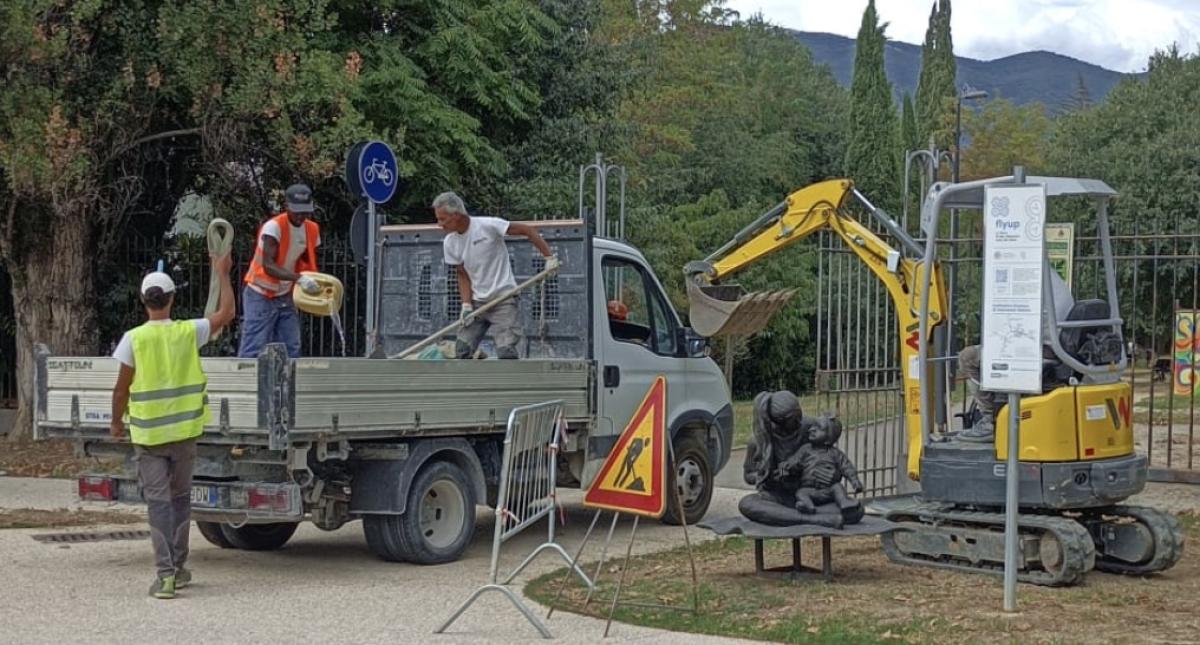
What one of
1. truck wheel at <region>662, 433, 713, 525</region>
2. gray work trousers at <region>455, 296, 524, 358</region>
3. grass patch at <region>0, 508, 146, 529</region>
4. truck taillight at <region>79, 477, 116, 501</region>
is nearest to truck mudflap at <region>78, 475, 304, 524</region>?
truck taillight at <region>79, 477, 116, 501</region>

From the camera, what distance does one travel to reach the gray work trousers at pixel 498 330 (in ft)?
40.5

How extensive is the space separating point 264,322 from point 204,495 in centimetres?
188

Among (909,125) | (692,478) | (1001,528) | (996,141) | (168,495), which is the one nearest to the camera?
(168,495)

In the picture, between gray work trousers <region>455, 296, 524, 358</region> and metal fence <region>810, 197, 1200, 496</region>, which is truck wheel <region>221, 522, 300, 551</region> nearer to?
gray work trousers <region>455, 296, 524, 358</region>

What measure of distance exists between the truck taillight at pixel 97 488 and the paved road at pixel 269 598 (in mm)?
492

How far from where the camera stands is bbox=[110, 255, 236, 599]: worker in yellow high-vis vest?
31.4 ft

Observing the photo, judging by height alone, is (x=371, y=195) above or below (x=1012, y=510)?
above

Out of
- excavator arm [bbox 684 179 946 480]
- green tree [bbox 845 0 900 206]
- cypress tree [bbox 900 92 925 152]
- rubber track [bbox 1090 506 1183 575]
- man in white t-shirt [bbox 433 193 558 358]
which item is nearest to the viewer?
rubber track [bbox 1090 506 1183 575]

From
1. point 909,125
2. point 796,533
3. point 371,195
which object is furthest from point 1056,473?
point 909,125

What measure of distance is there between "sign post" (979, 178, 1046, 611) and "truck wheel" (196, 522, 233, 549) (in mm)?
5898

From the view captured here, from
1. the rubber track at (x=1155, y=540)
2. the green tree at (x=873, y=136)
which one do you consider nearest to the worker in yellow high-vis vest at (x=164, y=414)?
the rubber track at (x=1155, y=540)

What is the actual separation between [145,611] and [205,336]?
1.80m

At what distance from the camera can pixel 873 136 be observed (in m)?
58.2

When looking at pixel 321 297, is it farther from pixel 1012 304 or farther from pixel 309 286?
pixel 1012 304
